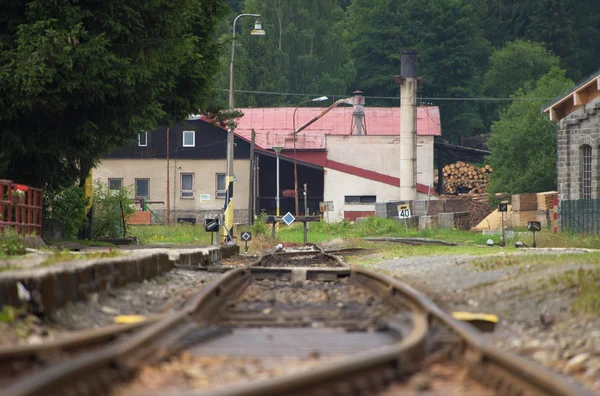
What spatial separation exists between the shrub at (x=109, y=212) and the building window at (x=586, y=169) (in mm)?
16597

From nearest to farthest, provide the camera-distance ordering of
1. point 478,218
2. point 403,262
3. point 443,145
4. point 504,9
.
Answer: point 403,262, point 478,218, point 443,145, point 504,9

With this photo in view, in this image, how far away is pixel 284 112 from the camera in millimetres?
74688

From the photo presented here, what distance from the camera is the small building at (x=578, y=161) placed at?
3512 cm

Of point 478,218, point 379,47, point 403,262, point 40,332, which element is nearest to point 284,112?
point 478,218

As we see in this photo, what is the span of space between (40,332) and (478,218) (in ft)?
201

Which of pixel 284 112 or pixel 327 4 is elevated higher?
pixel 327 4

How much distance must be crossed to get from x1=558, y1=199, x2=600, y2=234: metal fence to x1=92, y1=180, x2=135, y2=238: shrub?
1516 cm

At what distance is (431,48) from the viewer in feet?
301

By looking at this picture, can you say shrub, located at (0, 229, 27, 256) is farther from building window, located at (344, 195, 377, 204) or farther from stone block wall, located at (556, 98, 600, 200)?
building window, located at (344, 195, 377, 204)

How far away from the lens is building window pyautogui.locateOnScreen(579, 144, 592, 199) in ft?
124

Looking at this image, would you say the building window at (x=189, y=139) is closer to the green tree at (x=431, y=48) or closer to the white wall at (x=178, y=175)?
the white wall at (x=178, y=175)

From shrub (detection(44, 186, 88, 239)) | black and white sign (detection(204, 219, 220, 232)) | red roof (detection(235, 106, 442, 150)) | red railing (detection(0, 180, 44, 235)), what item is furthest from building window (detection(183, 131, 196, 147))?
red railing (detection(0, 180, 44, 235))

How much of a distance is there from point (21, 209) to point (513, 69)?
7486cm

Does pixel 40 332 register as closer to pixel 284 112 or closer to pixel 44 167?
pixel 44 167
